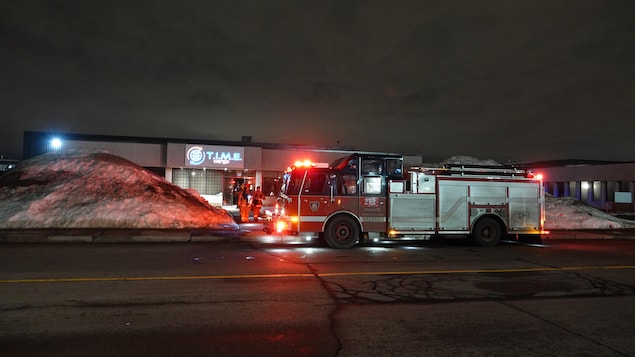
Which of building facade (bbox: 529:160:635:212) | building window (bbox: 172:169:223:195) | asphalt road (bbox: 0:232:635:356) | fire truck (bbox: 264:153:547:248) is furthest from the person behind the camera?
building facade (bbox: 529:160:635:212)

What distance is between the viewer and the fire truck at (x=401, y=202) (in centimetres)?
1254

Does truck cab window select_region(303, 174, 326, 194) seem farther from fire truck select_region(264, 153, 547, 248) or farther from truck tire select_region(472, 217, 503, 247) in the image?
truck tire select_region(472, 217, 503, 247)

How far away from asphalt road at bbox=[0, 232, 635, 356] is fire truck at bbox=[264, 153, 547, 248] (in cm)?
169

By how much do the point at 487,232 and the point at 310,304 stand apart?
9362 millimetres

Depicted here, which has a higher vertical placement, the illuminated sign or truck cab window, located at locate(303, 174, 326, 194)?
the illuminated sign

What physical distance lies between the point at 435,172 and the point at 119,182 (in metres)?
13.1

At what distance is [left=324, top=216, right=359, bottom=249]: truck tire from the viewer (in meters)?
12.6

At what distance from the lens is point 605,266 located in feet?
32.9

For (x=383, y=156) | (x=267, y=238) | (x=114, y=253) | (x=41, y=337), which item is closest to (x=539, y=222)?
(x=383, y=156)

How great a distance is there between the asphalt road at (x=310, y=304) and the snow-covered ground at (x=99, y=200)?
5142 millimetres

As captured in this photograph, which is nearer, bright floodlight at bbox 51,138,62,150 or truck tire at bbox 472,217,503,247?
truck tire at bbox 472,217,503,247

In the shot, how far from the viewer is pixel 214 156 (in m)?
27.8

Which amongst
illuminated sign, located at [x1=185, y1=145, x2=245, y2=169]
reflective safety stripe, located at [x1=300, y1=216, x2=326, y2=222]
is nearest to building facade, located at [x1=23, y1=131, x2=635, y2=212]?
illuminated sign, located at [x1=185, y1=145, x2=245, y2=169]

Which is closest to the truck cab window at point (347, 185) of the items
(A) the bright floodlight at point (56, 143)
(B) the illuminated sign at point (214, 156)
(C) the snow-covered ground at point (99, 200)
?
(C) the snow-covered ground at point (99, 200)
